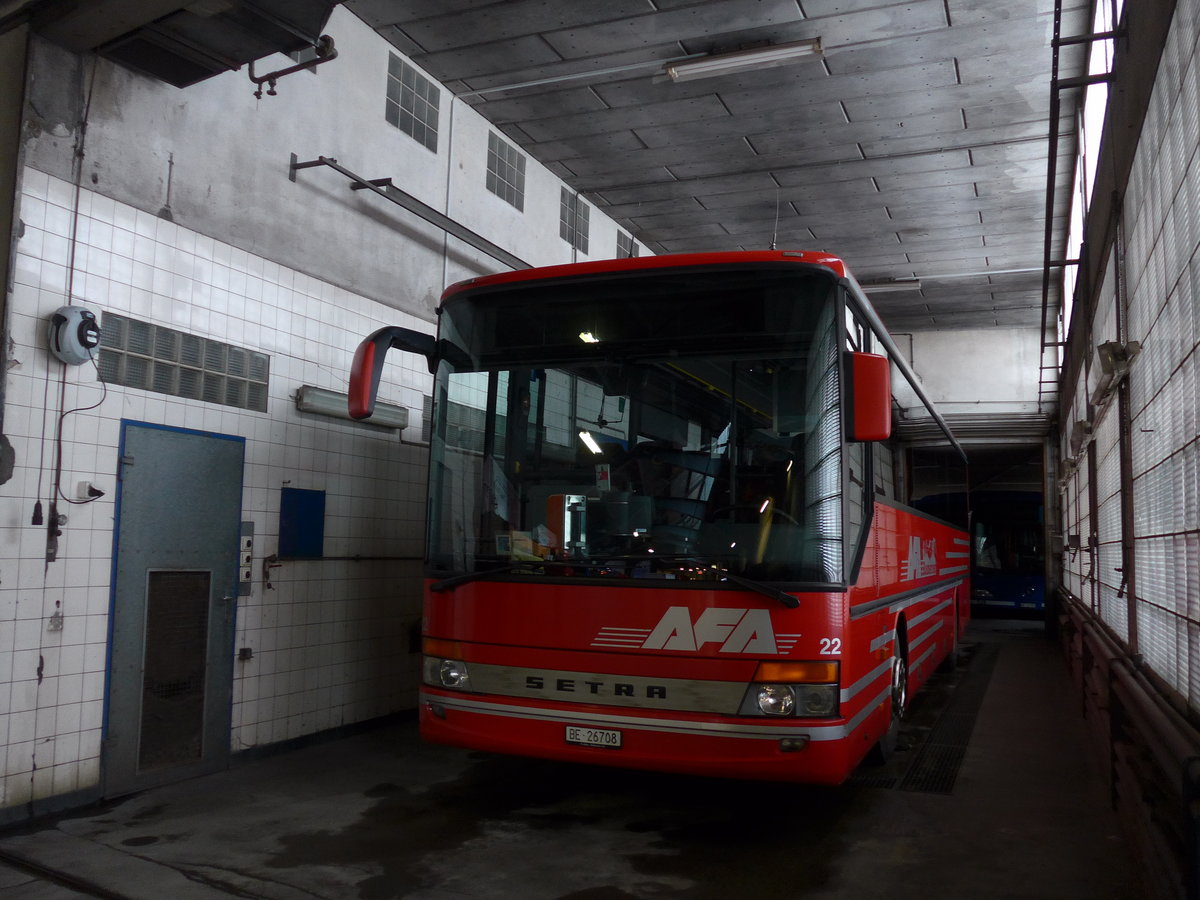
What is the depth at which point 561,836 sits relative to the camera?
4430mm

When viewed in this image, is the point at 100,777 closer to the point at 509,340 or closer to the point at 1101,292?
the point at 509,340

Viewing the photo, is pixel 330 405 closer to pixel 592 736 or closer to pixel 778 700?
pixel 592 736

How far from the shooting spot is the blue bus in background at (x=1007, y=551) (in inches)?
725

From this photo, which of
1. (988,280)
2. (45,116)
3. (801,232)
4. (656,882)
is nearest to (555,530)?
(656,882)

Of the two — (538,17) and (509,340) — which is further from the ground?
(538,17)

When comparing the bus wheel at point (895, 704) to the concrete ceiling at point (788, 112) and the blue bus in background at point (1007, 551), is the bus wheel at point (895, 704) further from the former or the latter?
the blue bus in background at point (1007, 551)

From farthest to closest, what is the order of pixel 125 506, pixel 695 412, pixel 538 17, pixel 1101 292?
pixel 538 17 → pixel 1101 292 → pixel 125 506 → pixel 695 412

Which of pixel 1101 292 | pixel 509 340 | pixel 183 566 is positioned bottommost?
pixel 183 566

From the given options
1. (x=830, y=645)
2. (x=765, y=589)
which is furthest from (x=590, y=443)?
(x=830, y=645)

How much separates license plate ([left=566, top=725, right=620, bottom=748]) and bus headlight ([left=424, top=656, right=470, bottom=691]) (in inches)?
22.9

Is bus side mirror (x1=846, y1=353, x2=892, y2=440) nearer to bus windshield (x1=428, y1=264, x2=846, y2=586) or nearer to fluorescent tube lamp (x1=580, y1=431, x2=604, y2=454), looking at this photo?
bus windshield (x1=428, y1=264, x2=846, y2=586)

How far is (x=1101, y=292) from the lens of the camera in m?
6.29

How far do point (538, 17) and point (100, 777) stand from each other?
5.63 m

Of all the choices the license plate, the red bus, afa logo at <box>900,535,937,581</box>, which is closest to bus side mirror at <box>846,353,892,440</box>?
the red bus
